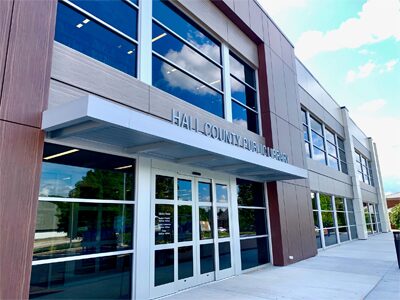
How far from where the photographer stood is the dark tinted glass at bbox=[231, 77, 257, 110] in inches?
457

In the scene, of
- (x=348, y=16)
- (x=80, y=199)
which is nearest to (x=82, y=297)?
(x=80, y=199)

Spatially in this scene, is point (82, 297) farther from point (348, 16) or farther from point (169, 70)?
point (348, 16)

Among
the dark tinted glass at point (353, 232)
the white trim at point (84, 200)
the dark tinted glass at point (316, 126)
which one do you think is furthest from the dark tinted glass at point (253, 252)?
the dark tinted glass at point (353, 232)

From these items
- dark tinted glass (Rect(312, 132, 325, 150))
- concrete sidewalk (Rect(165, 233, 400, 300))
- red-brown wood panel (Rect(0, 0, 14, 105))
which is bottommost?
concrete sidewalk (Rect(165, 233, 400, 300))

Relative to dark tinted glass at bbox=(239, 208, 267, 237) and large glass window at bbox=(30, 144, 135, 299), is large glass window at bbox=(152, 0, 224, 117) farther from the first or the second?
dark tinted glass at bbox=(239, 208, 267, 237)

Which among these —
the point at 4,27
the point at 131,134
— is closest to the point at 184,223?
the point at 131,134

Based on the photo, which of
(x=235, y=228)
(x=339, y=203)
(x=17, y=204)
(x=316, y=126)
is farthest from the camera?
(x=339, y=203)

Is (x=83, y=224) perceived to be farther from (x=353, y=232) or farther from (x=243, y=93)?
(x=353, y=232)

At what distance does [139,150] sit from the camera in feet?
22.0

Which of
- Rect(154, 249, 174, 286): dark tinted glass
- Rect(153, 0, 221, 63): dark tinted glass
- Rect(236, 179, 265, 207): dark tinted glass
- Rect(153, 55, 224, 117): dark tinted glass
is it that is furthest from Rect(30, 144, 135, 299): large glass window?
Rect(236, 179, 265, 207): dark tinted glass

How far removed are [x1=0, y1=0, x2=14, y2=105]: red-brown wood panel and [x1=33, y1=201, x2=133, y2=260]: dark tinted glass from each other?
91.0 inches

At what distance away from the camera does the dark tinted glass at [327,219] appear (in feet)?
56.9

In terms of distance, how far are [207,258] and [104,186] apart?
13.0 feet

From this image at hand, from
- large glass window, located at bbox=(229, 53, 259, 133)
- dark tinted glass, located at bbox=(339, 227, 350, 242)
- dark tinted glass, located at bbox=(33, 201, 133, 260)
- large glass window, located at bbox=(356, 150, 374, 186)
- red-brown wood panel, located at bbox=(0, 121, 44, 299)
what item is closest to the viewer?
red-brown wood panel, located at bbox=(0, 121, 44, 299)
